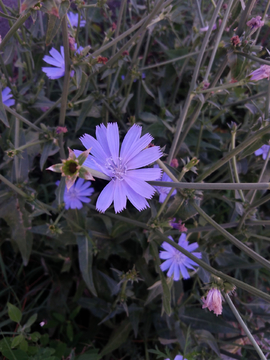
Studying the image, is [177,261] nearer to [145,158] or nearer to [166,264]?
[166,264]

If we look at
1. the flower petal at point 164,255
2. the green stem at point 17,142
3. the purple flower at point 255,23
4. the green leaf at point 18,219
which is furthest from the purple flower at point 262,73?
the green leaf at point 18,219

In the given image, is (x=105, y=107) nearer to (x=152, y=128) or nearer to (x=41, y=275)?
(x=152, y=128)

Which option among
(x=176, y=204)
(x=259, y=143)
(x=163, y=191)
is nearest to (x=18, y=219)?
(x=163, y=191)

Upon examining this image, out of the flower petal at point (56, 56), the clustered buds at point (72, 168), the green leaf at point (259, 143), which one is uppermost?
the flower petal at point (56, 56)

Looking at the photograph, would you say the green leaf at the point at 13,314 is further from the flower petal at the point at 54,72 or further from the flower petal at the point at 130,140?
the flower petal at the point at 54,72

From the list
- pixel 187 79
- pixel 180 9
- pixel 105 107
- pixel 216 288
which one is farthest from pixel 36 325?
pixel 180 9
